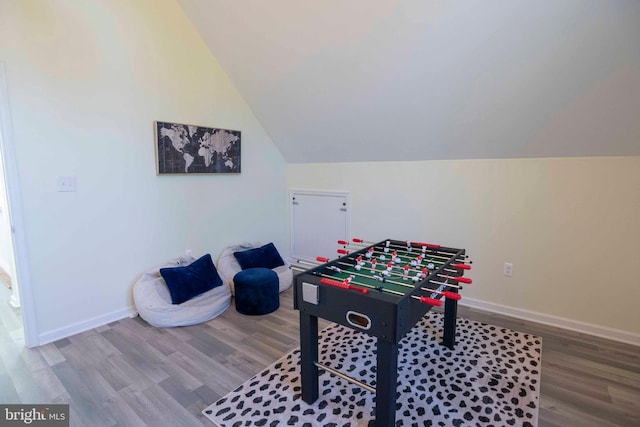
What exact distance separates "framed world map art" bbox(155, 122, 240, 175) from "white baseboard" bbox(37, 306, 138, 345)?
4.17 ft

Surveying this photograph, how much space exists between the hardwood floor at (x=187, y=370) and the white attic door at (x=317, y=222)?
54.5 inches

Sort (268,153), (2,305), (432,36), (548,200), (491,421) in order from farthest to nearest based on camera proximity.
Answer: (268,153) → (2,305) → (548,200) → (432,36) → (491,421)

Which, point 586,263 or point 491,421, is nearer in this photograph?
point 491,421

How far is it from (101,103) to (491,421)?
338 cm

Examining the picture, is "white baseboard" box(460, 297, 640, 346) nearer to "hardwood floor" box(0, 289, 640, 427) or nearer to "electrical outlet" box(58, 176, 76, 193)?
"hardwood floor" box(0, 289, 640, 427)

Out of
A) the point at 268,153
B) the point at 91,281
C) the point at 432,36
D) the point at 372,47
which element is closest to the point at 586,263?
the point at 432,36

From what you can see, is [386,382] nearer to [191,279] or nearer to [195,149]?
[191,279]

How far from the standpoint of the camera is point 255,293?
113 inches

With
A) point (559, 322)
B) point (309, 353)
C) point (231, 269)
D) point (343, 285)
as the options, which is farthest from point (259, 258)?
point (559, 322)

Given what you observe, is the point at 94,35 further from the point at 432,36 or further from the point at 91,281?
the point at 432,36

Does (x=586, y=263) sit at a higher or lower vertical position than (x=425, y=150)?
lower

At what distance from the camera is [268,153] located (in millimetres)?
3959

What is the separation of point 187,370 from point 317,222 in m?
2.28

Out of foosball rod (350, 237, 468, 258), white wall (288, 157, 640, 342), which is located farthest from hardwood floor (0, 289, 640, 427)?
foosball rod (350, 237, 468, 258)
